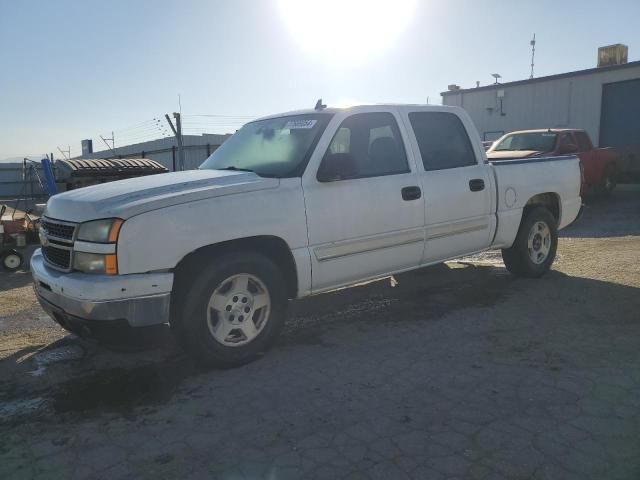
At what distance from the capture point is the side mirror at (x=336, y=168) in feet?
14.2

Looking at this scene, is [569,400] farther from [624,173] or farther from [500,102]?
[500,102]

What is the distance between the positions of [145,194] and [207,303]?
0.89 meters

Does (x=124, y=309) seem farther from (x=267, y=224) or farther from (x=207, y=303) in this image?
(x=267, y=224)

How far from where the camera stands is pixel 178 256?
3.69 m

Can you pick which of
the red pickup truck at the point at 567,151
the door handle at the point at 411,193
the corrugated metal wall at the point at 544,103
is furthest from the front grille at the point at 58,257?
the corrugated metal wall at the point at 544,103

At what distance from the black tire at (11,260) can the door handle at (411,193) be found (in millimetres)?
6724

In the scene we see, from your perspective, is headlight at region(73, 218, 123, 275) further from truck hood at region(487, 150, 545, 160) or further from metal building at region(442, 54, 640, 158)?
metal building at region(442, 54, 640, 158)

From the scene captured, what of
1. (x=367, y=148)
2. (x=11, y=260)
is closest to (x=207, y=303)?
(x=367, y=148)

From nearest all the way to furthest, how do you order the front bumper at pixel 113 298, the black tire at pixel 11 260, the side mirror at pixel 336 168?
1. the front bumper at pixel 113 298
2. the side mirror at pixel 336 168
3. the black tire at pixel 11 260

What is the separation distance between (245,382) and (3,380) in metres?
1.79

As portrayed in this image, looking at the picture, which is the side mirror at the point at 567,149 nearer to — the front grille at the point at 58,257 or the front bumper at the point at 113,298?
the front bumper at the point at 113,298

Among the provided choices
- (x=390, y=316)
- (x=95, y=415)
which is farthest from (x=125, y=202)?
(x=390, y=316)

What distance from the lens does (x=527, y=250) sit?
6.49 meters

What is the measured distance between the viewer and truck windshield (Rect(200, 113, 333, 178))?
4.46 metres
